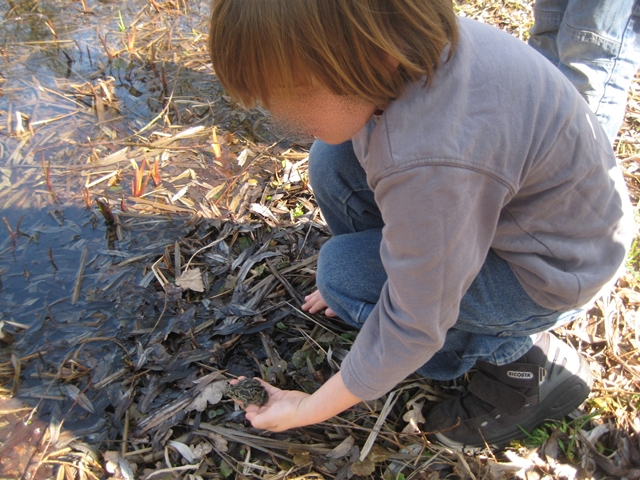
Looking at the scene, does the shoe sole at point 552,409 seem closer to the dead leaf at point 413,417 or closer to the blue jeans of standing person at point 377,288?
the dead leaf at point 413,417

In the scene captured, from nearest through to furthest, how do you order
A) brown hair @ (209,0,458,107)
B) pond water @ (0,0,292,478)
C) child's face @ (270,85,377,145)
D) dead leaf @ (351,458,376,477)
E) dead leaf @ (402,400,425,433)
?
brown hair @ (209,0,458,107)
child's face @ (270,85,377,145)
dead leaf @ (351,458,376,477)
dead leaf @ (402,400,425,433)
pond water @ (0,0,292,478)

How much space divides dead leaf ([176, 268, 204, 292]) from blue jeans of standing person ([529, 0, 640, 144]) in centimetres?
193

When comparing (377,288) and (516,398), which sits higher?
(377,288)

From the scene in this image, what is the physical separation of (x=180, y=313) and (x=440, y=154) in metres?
1.49

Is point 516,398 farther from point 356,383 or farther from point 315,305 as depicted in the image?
point 315,305

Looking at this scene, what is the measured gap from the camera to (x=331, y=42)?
94 cm

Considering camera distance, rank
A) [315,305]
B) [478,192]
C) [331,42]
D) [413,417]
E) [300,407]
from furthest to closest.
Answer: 1. [315,305]
2. [413,417]
3. [300,407]
4. [478,192]
5. [331,42]

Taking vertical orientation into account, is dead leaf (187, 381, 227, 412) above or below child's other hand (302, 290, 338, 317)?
below

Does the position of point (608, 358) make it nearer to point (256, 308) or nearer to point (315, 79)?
point (256, 308)

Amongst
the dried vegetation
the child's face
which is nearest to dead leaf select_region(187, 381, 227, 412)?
the dried vegetation

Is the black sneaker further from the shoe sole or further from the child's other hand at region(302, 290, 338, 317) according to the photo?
the child's other hand at region(302, 290, 338, 317)

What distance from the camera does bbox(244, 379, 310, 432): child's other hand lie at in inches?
62.2

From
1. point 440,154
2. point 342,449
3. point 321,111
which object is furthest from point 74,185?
point 440,154

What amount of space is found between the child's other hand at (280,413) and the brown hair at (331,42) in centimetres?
99
